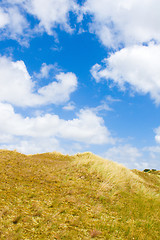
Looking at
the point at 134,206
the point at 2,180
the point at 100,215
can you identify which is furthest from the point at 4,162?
the point at 134,206

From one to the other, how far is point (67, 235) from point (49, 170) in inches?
322

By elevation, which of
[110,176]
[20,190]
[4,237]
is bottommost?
[4,237]

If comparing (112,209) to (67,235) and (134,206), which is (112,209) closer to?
(134,206)

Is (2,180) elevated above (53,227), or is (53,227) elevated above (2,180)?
(2,180)

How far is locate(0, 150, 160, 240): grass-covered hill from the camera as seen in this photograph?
9422 millimetres

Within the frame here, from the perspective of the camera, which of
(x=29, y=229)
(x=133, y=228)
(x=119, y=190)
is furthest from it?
(x=119, y=190)

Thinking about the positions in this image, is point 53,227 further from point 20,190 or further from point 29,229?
point 20,190

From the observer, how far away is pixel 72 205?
11.6m

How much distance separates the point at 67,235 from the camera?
9023 mm

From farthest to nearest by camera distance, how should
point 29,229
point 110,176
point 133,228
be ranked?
point 110,176, point 133,228, point 29,229

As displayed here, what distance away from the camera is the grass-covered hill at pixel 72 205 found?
9422 mm

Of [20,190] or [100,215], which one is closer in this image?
[100,215]

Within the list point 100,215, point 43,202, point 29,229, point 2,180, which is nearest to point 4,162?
point 2,180

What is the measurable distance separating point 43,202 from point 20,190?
1.95 m
